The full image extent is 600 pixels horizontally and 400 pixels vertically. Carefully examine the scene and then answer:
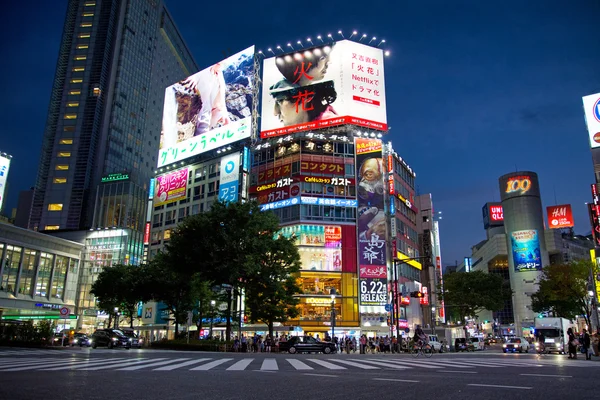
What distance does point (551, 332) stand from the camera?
4356 centimetres

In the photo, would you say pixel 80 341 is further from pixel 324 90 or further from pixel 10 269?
pixel 324 90

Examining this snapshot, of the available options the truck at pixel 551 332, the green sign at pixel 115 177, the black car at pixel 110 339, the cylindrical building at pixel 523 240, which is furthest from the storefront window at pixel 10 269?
the cylindrical building at pixel 523 240

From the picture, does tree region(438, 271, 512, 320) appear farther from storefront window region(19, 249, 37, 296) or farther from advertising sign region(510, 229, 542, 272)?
storefront window region(19, 249, 37, 296)

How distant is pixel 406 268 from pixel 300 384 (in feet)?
196

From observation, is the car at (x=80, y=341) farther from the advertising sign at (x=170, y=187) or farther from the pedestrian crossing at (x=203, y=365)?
the advertising sign at (x=170, y=187)

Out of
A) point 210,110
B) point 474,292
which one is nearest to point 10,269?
point 210,110

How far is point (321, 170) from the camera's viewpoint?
62.1 metres

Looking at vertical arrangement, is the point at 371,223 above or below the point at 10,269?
above

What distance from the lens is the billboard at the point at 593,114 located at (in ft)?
196

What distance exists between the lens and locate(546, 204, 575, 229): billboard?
103844 mm

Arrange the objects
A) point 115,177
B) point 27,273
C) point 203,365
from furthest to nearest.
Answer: point 115,177, point 27,273, point 203,365

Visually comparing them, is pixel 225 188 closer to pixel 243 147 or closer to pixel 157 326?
pixel 243 147

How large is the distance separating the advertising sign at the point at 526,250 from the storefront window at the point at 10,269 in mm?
96193

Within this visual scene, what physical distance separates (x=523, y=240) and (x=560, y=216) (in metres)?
14.1
